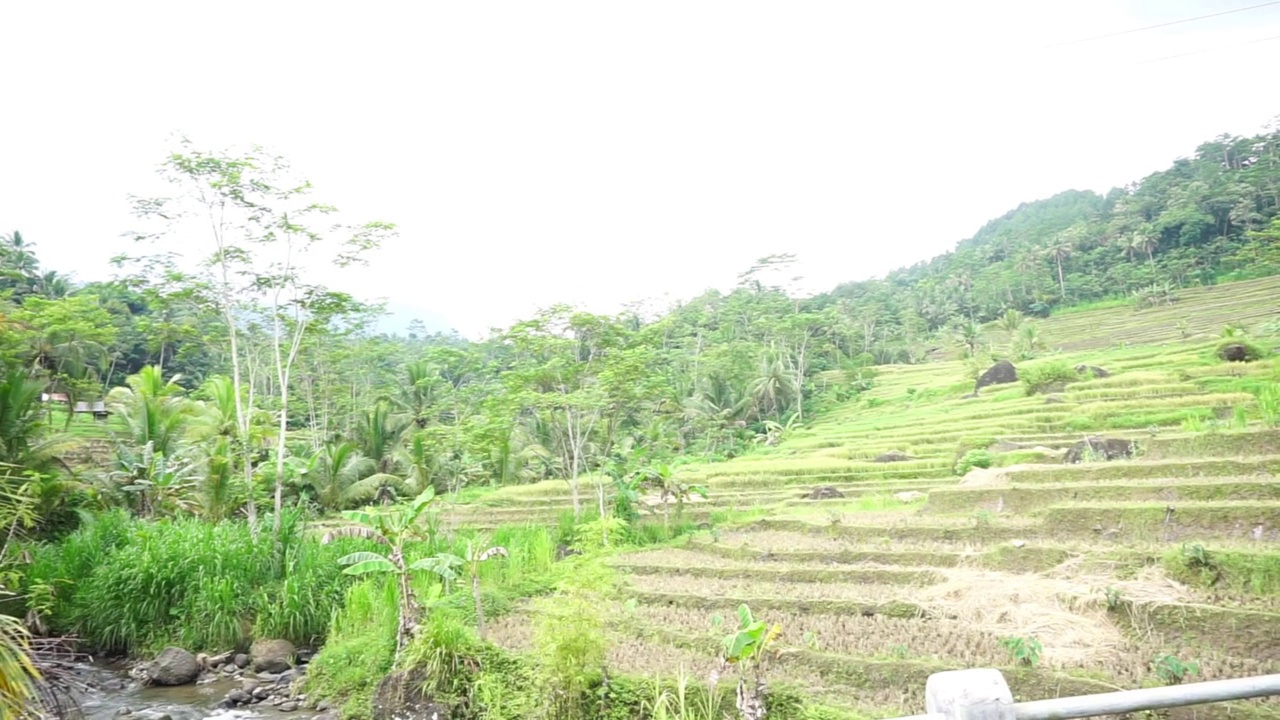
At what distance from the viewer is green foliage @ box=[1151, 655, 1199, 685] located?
439 cm

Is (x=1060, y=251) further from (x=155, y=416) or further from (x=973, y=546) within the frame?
(x=155, y=416)

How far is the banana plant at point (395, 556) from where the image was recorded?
6.71 m

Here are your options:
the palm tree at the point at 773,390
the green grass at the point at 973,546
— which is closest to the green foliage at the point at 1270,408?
the green grass at the point at 973,546

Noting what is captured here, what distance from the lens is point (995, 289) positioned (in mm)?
42188

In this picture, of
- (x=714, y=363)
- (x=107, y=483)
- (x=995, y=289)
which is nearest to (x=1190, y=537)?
(x=107, y=483)

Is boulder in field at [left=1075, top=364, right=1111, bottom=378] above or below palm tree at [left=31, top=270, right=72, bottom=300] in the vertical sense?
below

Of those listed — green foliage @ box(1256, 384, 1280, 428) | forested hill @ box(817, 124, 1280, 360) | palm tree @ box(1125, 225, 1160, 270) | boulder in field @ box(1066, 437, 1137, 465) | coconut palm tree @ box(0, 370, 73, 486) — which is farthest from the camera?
palm tree @ box(1125, 225, 1160, 270)

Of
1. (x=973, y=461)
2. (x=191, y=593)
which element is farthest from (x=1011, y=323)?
(x=191, y=593)

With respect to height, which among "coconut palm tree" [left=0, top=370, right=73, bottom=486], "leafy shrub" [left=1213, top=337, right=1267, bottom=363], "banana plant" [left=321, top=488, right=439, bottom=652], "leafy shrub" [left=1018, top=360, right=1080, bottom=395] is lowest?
"banana plant" [left=321, top=488, right=439, bottom=652]

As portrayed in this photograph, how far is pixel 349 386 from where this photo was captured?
96.7 ft

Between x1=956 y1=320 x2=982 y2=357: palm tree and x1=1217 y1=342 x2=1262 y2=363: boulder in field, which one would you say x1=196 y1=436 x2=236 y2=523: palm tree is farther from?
x1=956 y1=320 x2=982 y2=357: palm tree

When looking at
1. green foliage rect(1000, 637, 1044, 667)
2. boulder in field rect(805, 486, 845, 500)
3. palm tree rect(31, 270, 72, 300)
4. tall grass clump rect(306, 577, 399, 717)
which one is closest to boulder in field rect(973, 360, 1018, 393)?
boulder in field rect(805, 486, 845, 500)

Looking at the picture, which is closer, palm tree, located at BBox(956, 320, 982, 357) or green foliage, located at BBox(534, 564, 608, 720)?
green foliage, located at BBox(534, 564, 608, 720)

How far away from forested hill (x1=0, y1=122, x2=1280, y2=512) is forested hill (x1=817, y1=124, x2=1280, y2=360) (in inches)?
5.8
